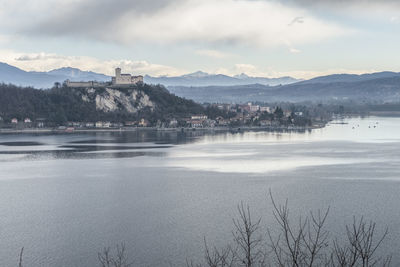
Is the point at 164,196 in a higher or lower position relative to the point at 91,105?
lower

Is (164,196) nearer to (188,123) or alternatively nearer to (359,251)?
(359,251)

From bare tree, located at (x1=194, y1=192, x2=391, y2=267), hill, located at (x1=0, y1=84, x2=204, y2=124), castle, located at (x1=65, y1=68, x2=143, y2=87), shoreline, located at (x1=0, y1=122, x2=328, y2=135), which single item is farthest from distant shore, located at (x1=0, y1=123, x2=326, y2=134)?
bare tree, located at (x1=194, y1=192, x2=391, y2=267)

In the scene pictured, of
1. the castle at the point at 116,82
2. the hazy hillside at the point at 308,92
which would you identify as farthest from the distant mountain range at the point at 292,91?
the castle at the point at 116,82

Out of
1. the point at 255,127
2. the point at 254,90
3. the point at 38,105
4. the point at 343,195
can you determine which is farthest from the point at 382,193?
the point at 254,90

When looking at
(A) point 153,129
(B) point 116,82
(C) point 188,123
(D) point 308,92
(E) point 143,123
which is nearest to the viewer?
(A) point 153,129

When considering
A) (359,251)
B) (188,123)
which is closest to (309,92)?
(188,123)

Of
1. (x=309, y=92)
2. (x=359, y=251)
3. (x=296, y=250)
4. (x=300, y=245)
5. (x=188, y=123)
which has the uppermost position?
(x=309, y=92)

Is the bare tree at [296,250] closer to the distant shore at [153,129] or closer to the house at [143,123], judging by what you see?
the distant shore at [153,129]
